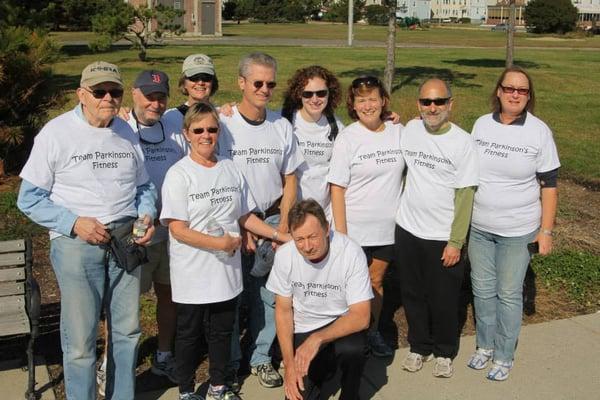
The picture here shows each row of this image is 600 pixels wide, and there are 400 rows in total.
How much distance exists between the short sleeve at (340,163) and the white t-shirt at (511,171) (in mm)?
788

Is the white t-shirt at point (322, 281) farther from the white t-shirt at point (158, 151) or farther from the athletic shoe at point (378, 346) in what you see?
the athletic shoe at point (378, 346)

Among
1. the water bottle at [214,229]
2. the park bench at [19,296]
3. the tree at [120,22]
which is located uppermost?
the tree at [120,22]

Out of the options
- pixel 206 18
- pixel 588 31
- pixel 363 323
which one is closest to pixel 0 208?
pixel 363 323

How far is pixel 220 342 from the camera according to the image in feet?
12.5

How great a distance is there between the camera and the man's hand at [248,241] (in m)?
4.05

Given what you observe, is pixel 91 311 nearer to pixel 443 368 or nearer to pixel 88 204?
pixel 88 204

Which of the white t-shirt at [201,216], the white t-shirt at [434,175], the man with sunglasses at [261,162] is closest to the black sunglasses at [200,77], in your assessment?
the man with sunglasses at [261,162]

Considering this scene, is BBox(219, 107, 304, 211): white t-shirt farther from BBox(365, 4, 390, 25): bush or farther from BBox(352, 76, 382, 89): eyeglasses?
BBox(365, 4, 390, 25): bush

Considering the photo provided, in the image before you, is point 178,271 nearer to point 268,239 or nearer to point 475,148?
point 268,239

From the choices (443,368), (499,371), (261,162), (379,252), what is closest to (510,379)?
(499,371)

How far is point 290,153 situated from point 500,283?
154 centimetres

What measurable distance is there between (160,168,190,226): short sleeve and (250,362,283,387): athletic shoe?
1.22 meters

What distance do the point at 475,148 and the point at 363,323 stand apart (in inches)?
48.7

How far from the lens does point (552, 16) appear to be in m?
59.5
